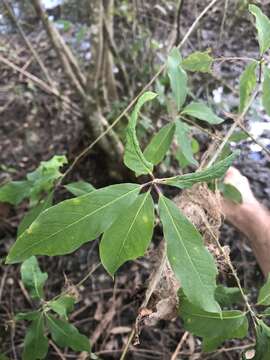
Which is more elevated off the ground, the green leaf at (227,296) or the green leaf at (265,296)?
the green leaf at (265,296)

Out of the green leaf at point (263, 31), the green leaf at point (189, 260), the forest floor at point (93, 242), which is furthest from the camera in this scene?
the forest floor at point (93, 242)

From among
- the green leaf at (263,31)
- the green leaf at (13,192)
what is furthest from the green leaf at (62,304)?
the green leaf at (263,31)

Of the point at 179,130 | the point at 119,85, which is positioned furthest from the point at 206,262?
the point at 119,85

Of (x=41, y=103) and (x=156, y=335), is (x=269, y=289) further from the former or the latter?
(x=41, y=103)

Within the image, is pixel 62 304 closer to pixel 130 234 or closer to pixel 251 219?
pixel 130 234

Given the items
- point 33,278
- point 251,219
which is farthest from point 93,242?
point 33,278

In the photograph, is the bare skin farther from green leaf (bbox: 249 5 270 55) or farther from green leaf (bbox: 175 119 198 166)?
green leaf (bbox: 249 5 270 55)

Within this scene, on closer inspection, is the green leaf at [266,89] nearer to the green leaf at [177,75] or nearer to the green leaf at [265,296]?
the green leaf at [177,75]

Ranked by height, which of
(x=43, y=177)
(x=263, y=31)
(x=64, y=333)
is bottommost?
(x=64, y=333)
